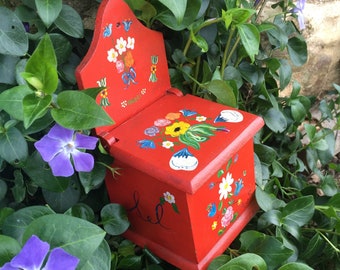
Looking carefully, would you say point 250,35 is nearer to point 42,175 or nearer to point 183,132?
point 183,132

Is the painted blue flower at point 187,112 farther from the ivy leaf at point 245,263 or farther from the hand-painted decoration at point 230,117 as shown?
the ivy leaf at point 245,263

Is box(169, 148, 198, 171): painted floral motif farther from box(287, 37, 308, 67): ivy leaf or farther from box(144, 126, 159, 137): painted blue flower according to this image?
box(287, 37, 308, 67): ivy leaf

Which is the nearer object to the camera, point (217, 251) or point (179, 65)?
point (217, 251)

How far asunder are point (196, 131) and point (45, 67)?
1.17ft

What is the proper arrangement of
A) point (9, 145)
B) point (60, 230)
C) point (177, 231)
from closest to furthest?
point (60, 230) → point (9, 145) → point (177, 231)

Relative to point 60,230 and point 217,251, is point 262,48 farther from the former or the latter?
point 60,230

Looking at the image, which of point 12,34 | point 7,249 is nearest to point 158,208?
point 7,249

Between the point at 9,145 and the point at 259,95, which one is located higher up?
the point at 9,145

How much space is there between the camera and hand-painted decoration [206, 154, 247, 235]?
0.99 meters

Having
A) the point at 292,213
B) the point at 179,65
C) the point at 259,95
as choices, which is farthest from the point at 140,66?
the point at 292,213

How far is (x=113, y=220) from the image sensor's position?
104 centimetres

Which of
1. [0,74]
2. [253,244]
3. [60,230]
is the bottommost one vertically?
[253,244]

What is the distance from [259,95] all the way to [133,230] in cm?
57

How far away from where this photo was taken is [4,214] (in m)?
0.90
